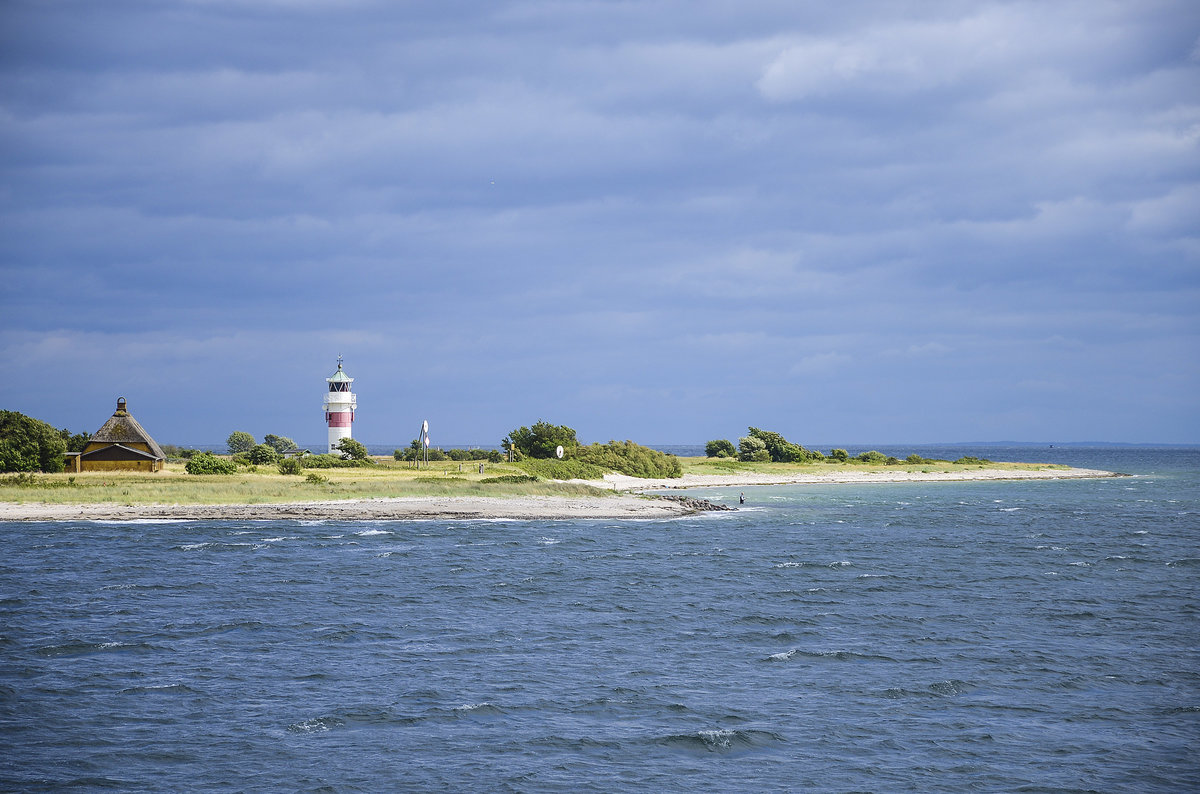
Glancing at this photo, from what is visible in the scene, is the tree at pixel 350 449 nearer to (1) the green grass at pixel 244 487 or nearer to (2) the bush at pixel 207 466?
(1) the green grass at pixel 244 487

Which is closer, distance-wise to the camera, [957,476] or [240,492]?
[240,492]

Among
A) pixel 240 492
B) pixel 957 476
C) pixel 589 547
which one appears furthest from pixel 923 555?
pixel 957 476

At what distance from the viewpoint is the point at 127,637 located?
84.3ft

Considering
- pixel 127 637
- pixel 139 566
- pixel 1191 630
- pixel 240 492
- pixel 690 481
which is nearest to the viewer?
pixel 127 637

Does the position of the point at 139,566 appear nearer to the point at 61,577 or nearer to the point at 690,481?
the point at 61,577

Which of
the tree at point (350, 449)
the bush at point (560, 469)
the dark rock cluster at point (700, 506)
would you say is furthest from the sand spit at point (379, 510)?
the tree at point (350, 449)

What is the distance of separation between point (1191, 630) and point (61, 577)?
37.2 meters

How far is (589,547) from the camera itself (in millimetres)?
46625

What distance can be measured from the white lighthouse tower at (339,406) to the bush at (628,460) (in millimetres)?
25856

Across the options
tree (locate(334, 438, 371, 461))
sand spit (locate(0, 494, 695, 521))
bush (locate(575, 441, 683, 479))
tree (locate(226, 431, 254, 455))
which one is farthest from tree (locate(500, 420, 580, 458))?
tree (locate(226, 431, 254, 455))

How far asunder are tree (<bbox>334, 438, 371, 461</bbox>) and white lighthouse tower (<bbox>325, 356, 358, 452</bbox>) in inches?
42.2

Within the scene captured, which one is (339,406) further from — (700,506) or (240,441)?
(700,506)

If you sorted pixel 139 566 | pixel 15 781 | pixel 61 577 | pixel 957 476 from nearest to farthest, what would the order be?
pixel 15 781
pixel 61 577
pixel 139 566
pixel 957 476

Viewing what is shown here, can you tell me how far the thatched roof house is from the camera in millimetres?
71938
